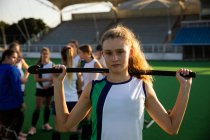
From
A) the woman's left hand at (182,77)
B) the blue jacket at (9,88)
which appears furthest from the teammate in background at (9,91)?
the woman's left hand at (182,77)

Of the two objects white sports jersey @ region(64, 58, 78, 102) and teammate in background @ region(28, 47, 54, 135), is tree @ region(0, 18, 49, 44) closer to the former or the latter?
teammate in background @ region(28, 47, 54, 135)

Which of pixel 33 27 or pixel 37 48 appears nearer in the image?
pixel 37 48

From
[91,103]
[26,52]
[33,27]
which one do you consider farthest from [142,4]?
[91,103]

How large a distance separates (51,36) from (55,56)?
38.9ft

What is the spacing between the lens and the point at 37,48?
1727 inches

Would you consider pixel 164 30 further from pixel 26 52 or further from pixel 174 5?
pixel 26 52

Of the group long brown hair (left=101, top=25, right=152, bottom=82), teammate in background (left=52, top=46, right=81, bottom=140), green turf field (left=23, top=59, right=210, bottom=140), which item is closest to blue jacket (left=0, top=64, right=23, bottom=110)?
teammate in background (left=52, top=46, right=81, bottom=140)

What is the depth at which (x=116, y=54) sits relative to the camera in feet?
6.93

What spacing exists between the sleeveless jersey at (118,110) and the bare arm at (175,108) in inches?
3.3

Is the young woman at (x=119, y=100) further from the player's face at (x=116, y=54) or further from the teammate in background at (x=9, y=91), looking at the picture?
the teammate in background at (x=9, y=91)

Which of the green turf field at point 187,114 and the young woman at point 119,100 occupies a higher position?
the young woman at point 119,100

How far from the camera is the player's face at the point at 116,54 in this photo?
2.12m

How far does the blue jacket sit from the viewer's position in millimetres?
4773

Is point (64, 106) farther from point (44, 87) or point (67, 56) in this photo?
point (44, 87)
